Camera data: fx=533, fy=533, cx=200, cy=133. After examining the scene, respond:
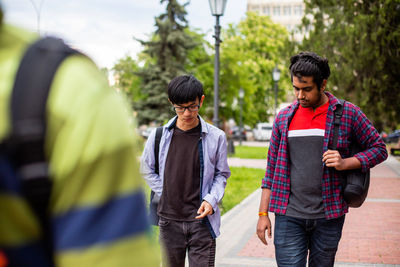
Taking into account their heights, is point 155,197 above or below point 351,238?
above

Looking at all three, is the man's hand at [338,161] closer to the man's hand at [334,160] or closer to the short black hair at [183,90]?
the man's hand at [334,160]

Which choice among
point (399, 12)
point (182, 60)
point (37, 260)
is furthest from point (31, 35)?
point (182, 60)

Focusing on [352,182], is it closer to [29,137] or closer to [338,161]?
[338,161]

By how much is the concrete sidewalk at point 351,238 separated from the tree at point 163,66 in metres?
18.6

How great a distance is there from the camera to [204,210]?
354 cm

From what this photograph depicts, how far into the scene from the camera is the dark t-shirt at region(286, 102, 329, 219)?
3148 mm

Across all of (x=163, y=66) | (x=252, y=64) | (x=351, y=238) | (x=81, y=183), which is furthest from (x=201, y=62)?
(x=81, y=183)

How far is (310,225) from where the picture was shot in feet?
10.4

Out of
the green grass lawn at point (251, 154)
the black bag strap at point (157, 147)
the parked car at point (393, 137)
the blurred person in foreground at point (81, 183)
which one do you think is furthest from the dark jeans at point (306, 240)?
the parked car at point (393, 137)

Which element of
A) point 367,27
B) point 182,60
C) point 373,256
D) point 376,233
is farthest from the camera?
point 182,60

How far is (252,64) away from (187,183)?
122ft

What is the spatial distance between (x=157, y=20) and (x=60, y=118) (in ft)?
98.8

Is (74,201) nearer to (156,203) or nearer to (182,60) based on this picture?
(156,203)

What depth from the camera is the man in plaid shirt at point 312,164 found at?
313 cm
